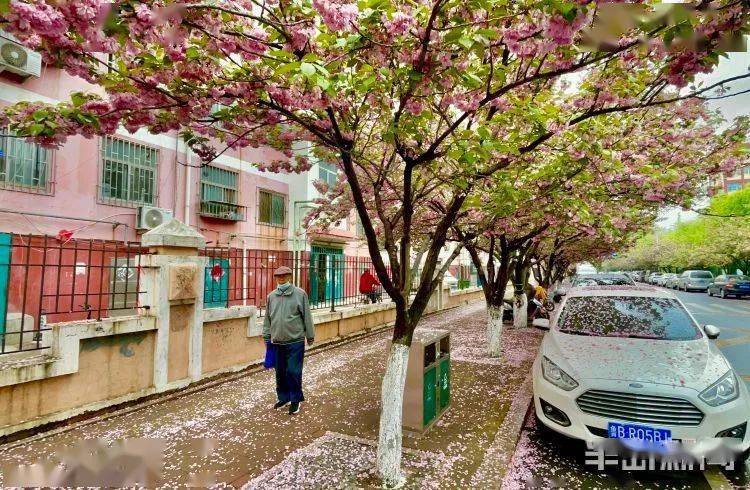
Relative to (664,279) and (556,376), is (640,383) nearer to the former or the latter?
(556,376)

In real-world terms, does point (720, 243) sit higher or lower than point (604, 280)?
higher

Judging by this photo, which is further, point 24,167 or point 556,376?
point 24,167

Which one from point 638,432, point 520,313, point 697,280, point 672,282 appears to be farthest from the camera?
point 672,282

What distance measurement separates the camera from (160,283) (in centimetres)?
591

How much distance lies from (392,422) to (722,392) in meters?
3.09

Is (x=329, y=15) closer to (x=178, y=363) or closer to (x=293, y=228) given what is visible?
(x=178, y=363)

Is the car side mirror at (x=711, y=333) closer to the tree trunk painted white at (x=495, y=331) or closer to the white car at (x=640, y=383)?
the white car at (x=640, y=383)

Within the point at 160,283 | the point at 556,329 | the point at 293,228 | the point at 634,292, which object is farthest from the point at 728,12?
the point at 293,228

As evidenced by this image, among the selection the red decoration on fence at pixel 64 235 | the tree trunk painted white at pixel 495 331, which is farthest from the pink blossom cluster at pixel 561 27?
the red decoration on fence at pixel 64 235

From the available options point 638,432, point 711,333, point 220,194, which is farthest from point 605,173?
point 220,194

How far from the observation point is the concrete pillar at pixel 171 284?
590 cm

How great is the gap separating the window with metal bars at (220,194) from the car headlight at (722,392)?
44.0 ft

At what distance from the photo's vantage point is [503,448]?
14.0 ft

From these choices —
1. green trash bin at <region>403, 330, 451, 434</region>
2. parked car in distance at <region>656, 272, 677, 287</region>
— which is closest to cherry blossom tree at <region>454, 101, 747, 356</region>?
green trash bin at <region>403, 330, 451, 434</region>
